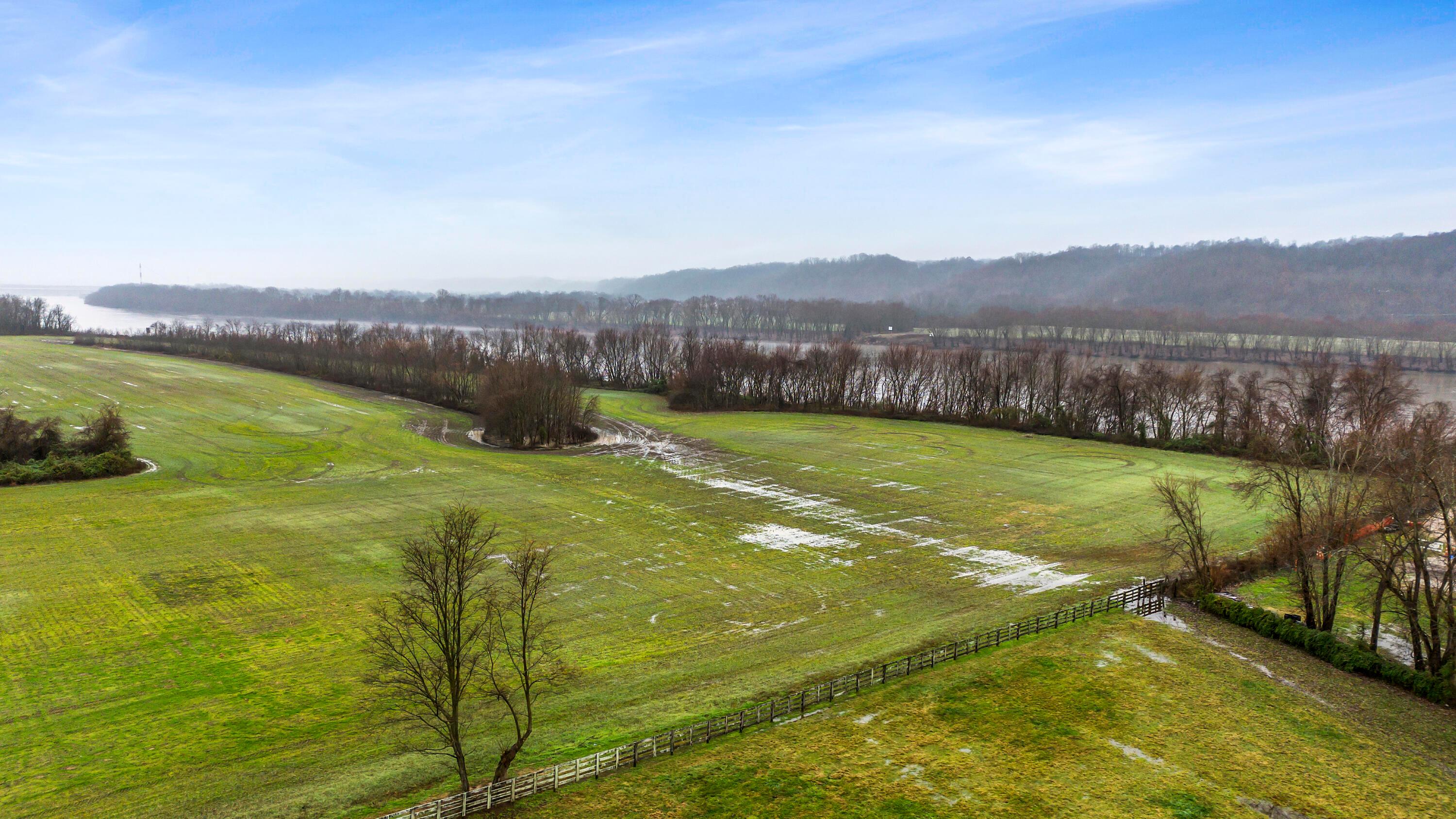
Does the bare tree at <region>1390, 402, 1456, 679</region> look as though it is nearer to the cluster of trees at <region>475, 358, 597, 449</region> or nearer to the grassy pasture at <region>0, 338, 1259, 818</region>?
the grassy pasture at <region>0, 338, 1259, 818</region>

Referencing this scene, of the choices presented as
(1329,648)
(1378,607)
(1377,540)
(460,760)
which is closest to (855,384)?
(1377,540)

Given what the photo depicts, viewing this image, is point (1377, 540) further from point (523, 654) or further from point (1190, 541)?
point (523, 654)

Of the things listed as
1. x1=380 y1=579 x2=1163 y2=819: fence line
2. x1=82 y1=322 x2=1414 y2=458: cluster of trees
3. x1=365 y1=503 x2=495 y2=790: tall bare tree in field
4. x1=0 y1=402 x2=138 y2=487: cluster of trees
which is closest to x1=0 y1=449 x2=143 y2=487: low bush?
x1=0 y1=402 x2=138 y2=487: cluster of trees

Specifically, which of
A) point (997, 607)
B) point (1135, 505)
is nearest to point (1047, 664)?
point (997, 607)

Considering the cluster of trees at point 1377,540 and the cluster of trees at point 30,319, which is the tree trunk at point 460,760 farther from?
the cluster of trees at point 30,319

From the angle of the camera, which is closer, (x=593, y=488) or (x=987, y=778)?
(x=987, y=778)

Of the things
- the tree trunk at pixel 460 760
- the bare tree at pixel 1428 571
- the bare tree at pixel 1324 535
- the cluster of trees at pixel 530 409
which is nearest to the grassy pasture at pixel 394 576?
the tree trunk at pixel 460 760

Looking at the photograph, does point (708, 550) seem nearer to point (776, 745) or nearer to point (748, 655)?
point (748, 655)
